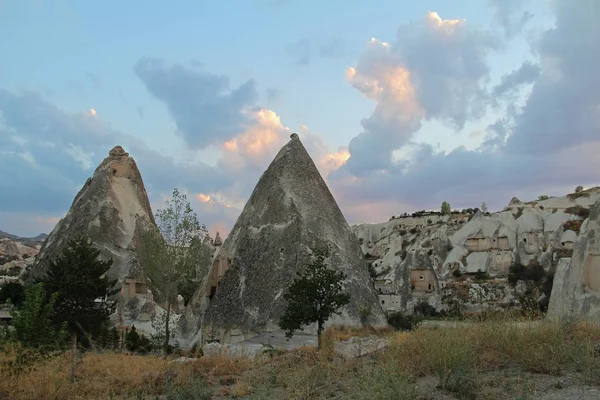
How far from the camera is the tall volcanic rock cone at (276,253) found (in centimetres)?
1435

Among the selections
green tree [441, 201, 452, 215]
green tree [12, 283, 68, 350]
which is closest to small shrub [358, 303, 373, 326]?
green tree [12, 283, 68, 350]

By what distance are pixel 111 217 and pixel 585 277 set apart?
64.0ft

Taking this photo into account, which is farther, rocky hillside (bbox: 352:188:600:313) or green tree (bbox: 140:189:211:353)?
rocky hillside (bbox: 352:188:600:313)

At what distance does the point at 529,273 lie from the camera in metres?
35.6

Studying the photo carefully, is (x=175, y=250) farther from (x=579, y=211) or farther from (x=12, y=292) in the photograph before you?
(x=579, y=211)

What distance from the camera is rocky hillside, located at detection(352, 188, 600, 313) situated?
106ft

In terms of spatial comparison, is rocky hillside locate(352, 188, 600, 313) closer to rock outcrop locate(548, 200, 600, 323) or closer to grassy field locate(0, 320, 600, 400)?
rock outcrop locate(548, 200, 600, 323)

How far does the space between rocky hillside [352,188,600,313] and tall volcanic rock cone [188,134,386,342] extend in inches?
489

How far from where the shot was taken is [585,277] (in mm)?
10273

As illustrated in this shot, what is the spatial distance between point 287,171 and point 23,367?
10995 millimetres

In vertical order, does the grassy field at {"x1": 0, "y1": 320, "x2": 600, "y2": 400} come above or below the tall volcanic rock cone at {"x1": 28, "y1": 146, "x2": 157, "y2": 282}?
below

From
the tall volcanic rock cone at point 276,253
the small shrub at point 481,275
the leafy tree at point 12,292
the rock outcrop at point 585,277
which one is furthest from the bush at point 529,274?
the leafy tree at point 12,292

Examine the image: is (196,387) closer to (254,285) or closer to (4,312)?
(254,285)

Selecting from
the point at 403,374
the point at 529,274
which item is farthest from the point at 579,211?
the point at 403,374
